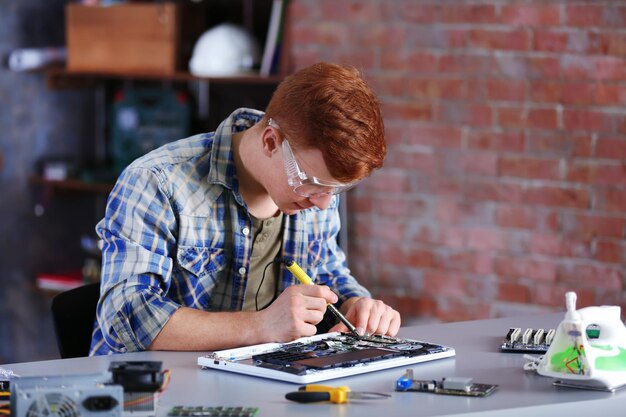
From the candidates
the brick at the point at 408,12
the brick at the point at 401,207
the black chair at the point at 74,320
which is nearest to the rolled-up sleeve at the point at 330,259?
the black chair at the point at 74,320

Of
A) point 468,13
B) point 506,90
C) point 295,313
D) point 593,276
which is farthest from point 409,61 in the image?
point 295,313

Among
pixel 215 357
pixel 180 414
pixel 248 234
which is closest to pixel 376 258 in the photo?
pixel 248 234

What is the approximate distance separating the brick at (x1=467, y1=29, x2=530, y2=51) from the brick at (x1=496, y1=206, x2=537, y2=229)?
0.51 metres

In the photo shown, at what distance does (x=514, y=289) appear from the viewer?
338 centimetres

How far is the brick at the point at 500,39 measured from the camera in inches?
129

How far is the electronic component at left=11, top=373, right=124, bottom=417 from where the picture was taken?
4.75 feet

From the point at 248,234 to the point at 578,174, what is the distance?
53.5 inches

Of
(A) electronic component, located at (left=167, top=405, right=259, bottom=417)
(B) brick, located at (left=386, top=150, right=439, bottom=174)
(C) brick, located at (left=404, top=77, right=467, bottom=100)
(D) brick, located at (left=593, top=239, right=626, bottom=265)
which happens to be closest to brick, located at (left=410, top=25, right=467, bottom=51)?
(C) brick, located at (left=404, top=77, right=467, bottom=100)

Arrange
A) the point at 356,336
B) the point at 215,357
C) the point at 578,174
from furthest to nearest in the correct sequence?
the point at 578,174
the point at 356,336
the point at 215,357

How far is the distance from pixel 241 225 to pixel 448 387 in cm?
74

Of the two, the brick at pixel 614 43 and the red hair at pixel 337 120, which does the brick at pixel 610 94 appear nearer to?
the brick at pixel 614 43

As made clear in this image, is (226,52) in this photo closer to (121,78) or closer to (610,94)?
(121,78)

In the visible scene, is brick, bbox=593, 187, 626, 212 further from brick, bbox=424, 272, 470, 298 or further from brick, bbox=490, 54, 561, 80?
brick, bbox=424, 272, 470, 298

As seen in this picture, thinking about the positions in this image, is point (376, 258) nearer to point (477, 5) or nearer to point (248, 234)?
point (477, 5)
